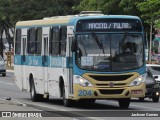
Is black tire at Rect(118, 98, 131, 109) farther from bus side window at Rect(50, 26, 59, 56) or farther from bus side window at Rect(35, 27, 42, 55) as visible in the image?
bus side window at Rect(35, 27, 42, 55)

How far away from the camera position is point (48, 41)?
24359 mm

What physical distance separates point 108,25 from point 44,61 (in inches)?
154

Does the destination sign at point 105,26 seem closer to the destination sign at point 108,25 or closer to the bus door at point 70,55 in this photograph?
the destination sign at point 108,25

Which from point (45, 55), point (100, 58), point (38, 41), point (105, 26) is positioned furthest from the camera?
point (38, 41)

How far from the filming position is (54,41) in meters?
23.8

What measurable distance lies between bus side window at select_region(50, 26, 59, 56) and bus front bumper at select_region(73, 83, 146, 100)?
8.18ft

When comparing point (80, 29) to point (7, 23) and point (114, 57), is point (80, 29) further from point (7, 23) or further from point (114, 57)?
point (7, 23)

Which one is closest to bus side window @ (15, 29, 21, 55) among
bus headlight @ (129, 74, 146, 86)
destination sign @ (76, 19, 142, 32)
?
destination sign @ (76, 19, 142, 32)

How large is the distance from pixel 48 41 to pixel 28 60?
2746 millimetres

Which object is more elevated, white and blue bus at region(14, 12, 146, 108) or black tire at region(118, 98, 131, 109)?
white and blue bus at region(14, 12, 146, 108)

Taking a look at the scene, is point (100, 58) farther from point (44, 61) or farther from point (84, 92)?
point (44, 61)

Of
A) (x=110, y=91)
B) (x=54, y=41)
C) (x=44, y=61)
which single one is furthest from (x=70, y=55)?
(x=44, y=61)

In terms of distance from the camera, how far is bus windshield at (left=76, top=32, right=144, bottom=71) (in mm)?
21375

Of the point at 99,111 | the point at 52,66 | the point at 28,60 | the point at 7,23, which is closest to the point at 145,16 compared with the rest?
the point at 28,60
